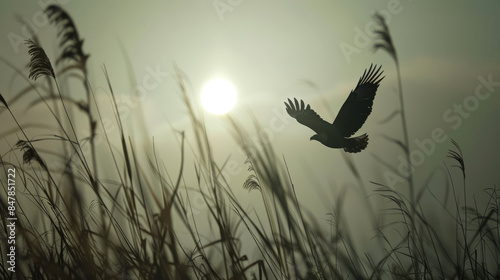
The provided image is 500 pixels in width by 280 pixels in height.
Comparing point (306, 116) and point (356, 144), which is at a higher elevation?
point (306, 116)

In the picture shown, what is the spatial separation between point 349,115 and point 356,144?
0.21 m

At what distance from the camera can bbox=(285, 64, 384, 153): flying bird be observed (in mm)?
2349

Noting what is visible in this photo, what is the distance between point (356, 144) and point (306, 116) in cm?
35

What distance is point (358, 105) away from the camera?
8.15ft

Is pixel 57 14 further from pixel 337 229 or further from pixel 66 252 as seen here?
pixel 337 229

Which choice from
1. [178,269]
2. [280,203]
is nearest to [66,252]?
[178,269]

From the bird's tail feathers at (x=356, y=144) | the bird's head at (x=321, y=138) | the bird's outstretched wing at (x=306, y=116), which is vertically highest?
the bird's outstretched wing at (x=306, y=116)

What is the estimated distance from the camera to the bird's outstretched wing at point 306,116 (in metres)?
2.38

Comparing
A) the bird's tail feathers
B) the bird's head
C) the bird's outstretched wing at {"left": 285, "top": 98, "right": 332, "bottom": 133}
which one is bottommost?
the bird's tail feathers

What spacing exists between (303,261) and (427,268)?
52 centimetres

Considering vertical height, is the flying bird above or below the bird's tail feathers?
above

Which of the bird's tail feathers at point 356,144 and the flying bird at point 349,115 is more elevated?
the flying bird at point 349,115

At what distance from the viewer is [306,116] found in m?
2.45

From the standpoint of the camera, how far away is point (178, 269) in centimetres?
133
